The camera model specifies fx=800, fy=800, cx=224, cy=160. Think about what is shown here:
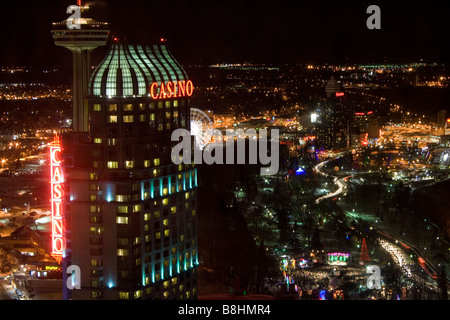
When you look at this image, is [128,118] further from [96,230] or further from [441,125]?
[441,125]

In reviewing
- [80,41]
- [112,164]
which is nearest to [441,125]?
[80,41]

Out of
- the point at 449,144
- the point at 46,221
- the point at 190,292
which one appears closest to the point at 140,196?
the point at 190,292

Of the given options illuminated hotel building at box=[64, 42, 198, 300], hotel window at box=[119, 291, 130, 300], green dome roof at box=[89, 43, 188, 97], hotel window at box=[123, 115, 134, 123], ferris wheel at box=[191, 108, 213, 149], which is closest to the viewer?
hotel window at box=[119, 291, 130, 300]

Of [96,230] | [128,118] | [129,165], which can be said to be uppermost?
[128,118]

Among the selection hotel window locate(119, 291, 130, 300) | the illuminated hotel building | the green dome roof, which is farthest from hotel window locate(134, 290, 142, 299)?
the green dome roof

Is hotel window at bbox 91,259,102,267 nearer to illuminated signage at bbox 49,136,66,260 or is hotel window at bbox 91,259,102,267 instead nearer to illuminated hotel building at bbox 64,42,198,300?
illuminated hotel building at bbox 64,42,198,300

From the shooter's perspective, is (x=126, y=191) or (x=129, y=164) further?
(x=129, y=164)

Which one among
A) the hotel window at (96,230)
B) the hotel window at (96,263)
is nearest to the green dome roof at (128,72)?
the hotel window at (96,230)
